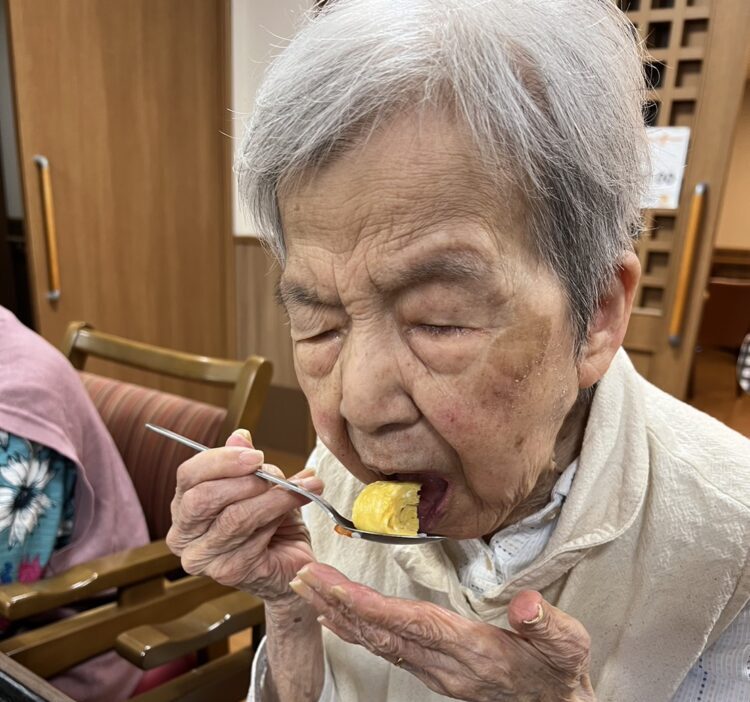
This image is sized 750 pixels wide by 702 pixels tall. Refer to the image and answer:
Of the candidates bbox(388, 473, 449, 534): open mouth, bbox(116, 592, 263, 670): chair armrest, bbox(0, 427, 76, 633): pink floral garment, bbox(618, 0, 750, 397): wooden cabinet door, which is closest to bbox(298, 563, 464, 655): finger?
bbox(388, 473, 449, 534): open mouth

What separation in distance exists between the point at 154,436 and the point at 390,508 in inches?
41.5

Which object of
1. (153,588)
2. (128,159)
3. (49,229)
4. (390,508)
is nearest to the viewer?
(390,508)

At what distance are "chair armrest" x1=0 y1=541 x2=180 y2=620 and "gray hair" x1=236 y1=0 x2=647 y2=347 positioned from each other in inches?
33.5

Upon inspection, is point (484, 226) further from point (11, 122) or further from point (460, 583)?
point (11, 122)

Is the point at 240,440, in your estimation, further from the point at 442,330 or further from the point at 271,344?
the point at 271,344

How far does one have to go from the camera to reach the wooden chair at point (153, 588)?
1.11 meters

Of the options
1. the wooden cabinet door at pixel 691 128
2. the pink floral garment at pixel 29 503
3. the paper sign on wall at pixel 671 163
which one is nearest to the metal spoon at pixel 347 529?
the pink floral garment at pixel 29 503

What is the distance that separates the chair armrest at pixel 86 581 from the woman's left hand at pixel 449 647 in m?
0.66

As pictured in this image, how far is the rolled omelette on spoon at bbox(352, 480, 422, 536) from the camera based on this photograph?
0.68 metres

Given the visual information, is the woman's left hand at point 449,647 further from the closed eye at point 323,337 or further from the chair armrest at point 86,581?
the chair armrest at point 86,581

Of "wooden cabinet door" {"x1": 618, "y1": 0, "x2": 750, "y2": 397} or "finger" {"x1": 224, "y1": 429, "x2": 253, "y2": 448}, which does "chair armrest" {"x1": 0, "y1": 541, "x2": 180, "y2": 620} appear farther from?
"wooden cabinet door" {"x1": 618, "y1": 0, "x2": 750, "y2": 397}

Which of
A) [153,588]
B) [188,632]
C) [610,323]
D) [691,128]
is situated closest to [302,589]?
[610,323]

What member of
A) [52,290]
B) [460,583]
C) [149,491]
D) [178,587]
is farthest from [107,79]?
[460,583]

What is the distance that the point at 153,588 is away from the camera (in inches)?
50.6
